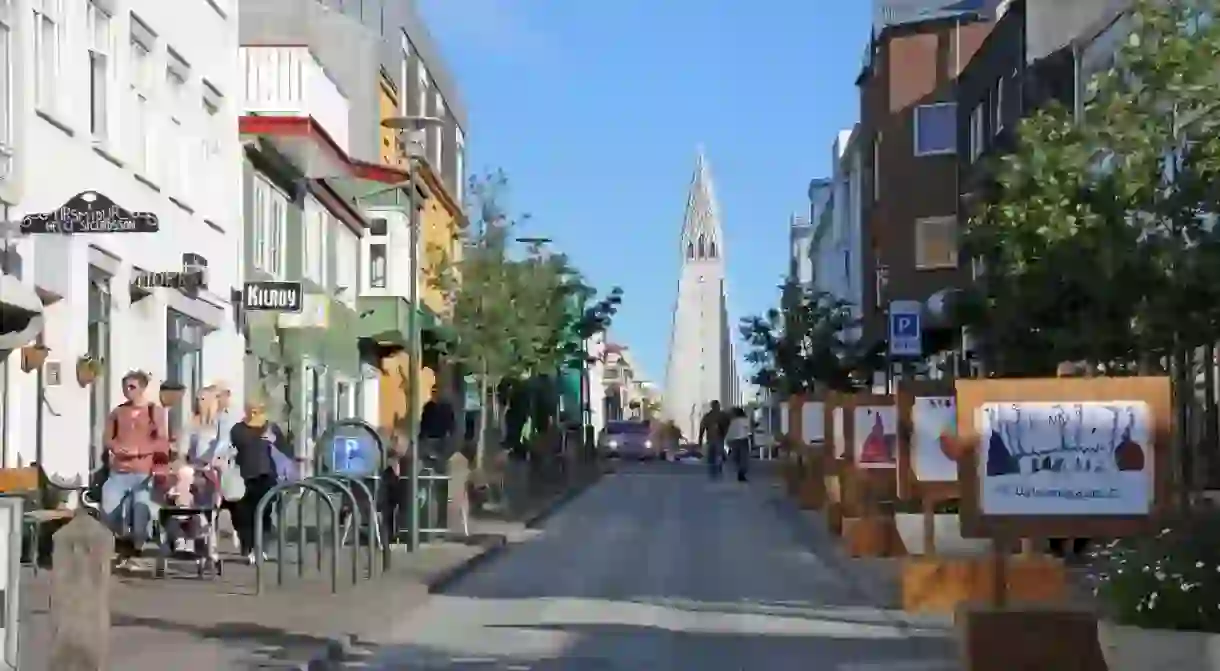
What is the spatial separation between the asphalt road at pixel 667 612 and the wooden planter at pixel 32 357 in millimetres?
4666

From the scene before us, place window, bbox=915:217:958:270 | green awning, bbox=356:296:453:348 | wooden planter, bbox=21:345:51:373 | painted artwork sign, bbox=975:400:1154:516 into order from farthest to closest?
window, bbox=915:217:958:270, green awning, bbox=356:296:453:348, wooden planter, bbox=21:345:51:373, painted artwork sign, bbox=975:400:1154:516

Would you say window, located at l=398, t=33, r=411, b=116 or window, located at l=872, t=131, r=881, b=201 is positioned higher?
window, located at l=398, t=33, r=411, b=116

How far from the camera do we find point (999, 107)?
49.3 m

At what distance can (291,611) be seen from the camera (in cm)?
1523

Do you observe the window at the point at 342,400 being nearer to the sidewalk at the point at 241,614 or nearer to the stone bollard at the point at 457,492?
the stone bollard at the point at 457,492

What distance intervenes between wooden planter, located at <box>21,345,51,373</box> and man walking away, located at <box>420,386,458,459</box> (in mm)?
8638

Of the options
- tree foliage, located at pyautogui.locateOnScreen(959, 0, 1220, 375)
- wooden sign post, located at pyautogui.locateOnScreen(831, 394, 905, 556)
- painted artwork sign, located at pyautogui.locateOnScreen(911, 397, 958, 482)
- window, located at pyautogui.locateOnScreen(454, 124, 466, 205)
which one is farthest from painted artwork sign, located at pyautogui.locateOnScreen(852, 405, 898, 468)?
window, located at pyautogui.locateOnScreen(454, 124, 466, 205)

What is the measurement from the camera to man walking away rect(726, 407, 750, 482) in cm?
4956

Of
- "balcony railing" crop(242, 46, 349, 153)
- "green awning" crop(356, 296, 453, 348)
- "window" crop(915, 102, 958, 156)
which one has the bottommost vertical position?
"green awning" crop(356, 296, 453, 348)

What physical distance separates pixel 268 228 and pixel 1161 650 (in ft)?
87.9

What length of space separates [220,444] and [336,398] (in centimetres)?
2318

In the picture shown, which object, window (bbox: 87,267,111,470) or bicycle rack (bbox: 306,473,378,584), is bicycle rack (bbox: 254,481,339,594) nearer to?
bicycle rack (bbox: 306,473,378,584)

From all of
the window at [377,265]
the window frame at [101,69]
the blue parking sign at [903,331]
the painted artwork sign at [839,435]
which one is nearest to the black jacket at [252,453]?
the window frame at [101,69]

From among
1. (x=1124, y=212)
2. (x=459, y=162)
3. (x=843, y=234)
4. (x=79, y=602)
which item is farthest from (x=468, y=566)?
(x=843, y=234)
